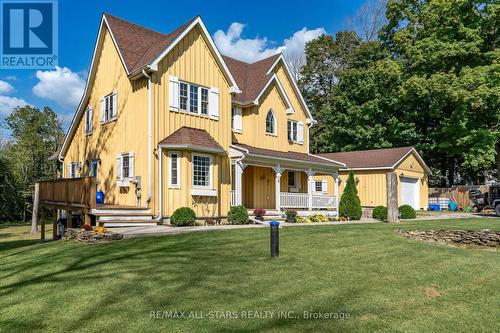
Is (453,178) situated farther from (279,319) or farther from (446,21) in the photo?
(279,319)

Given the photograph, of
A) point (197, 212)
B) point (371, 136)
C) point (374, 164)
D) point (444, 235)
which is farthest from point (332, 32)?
point (444, 235)

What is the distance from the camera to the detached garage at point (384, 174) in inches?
1131

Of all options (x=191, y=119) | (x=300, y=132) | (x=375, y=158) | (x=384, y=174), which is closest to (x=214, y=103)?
(x=191, y=119)

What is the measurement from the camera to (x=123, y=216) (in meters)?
15.2

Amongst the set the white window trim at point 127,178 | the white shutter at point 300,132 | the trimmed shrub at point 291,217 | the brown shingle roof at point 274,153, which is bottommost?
the trimmed shrub at point 291,217

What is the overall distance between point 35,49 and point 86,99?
4478 mm

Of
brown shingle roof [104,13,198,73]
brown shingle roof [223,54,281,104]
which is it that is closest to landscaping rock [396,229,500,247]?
brown shingle roof [223,54,281,104]

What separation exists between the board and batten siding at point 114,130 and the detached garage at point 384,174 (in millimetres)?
15257

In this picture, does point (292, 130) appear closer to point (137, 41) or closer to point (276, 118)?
point (276, 118)

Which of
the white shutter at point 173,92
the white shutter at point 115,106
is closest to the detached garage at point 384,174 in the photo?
the white shutter at point 173,92

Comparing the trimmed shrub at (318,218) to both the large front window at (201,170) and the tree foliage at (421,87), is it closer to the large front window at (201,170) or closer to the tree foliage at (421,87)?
the large front window at (201,170)

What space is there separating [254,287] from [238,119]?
16.0 meters

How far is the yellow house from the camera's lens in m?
16.9

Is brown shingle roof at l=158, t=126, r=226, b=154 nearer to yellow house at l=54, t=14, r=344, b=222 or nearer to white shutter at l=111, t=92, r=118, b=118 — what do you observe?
yellow house at l=54, t=14, r=344, b=222
